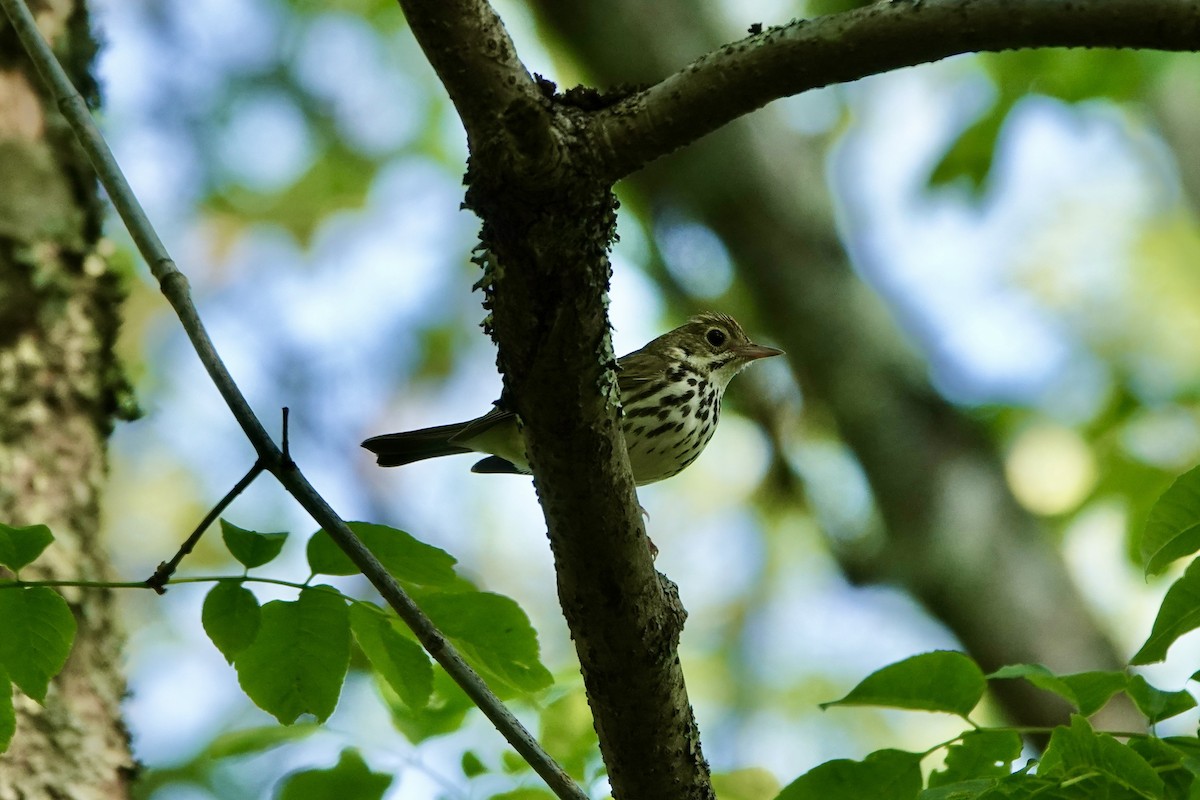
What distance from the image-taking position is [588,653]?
97.0 inches

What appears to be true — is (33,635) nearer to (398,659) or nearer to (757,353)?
(398,659)

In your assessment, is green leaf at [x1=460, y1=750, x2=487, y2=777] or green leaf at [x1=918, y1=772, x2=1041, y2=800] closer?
green leaf at [x1=918, y1=772, x2=1041, y2=800]

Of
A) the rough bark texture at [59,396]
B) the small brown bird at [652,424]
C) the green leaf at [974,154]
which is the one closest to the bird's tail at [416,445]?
the small brown bird at [652,424]

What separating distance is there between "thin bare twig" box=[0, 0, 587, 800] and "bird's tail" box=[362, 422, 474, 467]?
2.68 m

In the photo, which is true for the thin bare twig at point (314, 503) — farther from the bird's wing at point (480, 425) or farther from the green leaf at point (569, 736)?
the bird's wing at point (480, 425)

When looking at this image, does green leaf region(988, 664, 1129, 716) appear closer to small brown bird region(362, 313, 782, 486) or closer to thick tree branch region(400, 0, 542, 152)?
thick tree branch region(400, 0, 542, 152)

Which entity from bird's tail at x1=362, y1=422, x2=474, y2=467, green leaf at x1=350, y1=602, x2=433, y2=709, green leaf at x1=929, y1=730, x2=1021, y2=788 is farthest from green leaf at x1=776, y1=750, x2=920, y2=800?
bird's tail at x1=362, y1=422, x2=474, y2=467

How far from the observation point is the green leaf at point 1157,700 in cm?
211

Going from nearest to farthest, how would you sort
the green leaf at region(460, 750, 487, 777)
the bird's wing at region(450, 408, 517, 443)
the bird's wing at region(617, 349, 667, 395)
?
the green leaf at region(460, 750, 487, 777), the bird's wing at region(450, 408, 517, 443), the bird's wing at region(617, 349, 667, 395)

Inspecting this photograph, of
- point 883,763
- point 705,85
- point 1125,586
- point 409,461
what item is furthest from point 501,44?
point 1125,586

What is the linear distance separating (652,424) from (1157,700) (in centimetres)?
297

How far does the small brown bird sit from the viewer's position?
16.2 ft

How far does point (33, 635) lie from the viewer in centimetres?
212

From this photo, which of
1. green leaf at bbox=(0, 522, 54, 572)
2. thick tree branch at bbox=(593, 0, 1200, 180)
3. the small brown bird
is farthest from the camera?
the small brown bird
